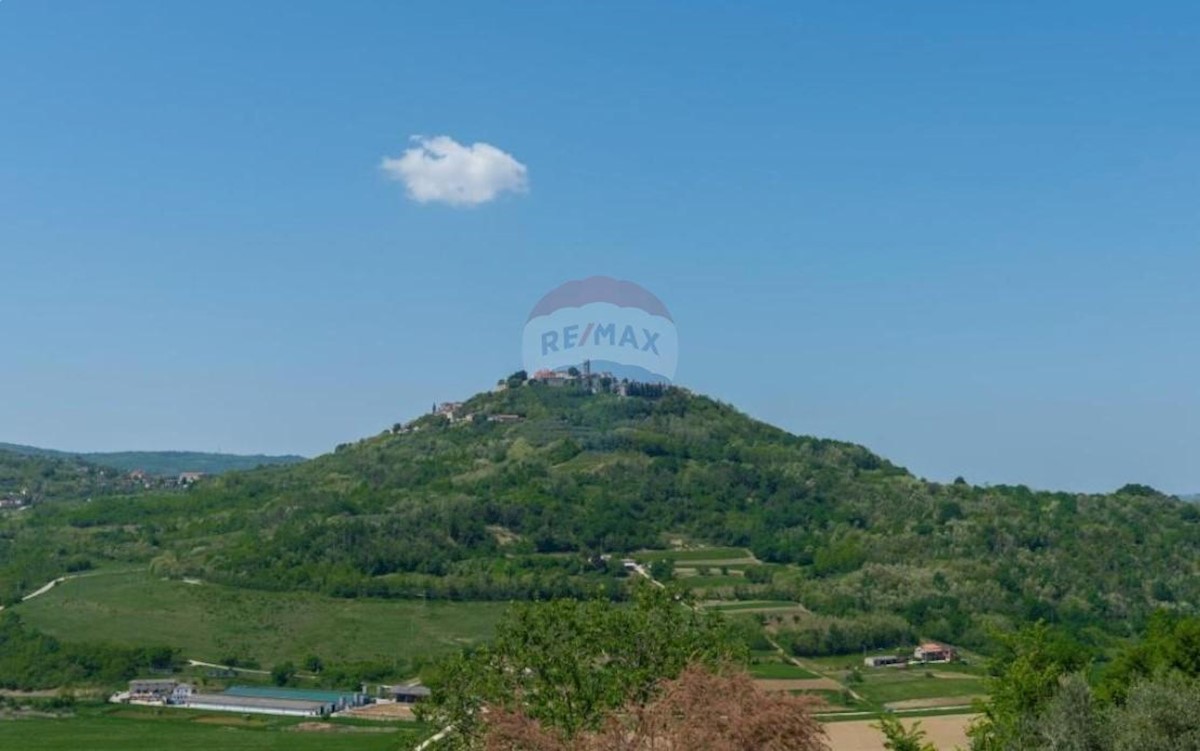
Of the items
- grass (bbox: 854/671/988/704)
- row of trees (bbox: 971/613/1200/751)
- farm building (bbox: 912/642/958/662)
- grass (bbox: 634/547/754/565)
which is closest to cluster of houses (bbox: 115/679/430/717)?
grass (bbox: 854/671/988/704)

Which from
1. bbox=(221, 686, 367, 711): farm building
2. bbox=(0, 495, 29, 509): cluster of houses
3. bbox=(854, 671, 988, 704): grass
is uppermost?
bbox=(0, 495, 29, 509): cluster of houses

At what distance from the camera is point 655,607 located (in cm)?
1523

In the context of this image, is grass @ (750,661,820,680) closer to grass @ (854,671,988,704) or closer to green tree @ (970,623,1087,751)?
grass @ (854,671,988,704)

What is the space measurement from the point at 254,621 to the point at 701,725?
4470 centimetres

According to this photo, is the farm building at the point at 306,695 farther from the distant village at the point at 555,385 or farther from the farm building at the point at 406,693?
the distant village at the point at 555,385

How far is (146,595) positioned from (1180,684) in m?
50.3

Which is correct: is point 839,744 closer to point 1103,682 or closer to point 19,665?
point 1103,682

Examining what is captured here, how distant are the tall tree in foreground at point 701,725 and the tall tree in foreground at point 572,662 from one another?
7.19 ft

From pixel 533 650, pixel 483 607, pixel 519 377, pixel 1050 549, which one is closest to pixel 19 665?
pixel 483 607

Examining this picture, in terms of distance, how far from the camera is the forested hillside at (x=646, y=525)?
189 feet

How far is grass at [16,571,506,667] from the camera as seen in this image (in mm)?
47594

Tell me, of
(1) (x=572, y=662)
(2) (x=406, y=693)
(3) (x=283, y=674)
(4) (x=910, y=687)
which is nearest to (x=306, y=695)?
(2) (x=406, y=693)

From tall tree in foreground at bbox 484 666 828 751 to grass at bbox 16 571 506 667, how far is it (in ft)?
117

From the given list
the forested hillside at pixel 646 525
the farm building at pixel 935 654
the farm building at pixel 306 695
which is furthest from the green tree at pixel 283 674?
the farm building at pixel 935 654
